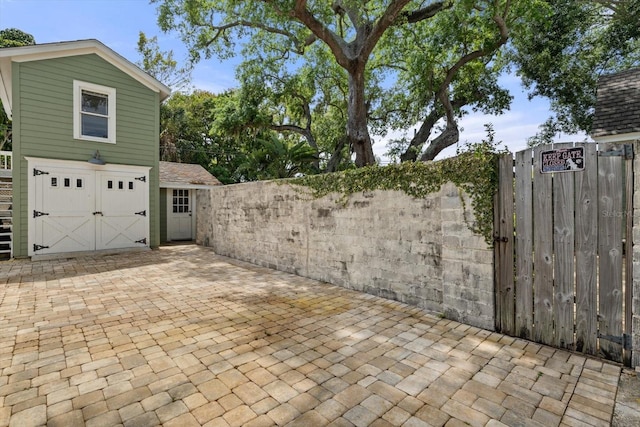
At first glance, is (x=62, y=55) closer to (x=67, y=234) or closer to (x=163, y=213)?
(x=67, y=234)

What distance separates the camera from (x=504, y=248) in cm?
339

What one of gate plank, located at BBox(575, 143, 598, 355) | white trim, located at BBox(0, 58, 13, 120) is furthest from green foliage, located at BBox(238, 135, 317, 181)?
gate plank, located at BBox(575, 143, 598, 355)

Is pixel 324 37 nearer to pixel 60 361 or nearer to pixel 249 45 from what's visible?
pixel 249 45

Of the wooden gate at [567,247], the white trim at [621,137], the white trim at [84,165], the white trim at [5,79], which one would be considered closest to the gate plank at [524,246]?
the wooden gate at [567,247]

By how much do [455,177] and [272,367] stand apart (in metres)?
2.87

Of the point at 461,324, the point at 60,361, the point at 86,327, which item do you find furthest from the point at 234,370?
the point at 461,324

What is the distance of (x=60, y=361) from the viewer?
9.14 ft

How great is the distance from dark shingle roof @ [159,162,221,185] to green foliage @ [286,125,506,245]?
9065 mm

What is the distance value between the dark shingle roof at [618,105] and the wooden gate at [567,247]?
18.5ft

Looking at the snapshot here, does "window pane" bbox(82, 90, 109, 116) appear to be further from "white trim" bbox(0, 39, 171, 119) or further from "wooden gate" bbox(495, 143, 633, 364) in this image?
"wooden gate" bbox(495, 143, 633, 364)

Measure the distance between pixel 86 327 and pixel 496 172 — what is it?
16.1 feet

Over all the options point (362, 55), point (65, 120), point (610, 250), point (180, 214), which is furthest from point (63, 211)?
point (610, 250)

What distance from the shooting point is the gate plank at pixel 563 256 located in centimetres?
295

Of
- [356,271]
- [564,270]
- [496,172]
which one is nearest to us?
[564,270]
